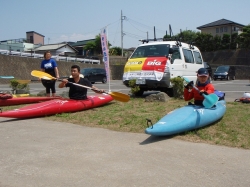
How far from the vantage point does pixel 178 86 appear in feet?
31.0

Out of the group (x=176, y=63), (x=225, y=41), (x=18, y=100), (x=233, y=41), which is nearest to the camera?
(x=18, y=100)

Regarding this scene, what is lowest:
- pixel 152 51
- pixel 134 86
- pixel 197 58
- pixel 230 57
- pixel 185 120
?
pixel 185 120

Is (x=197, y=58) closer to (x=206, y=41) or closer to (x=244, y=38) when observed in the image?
(x=244, y=38)

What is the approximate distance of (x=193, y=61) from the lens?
11.5m

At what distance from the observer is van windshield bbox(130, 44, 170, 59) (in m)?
9.95

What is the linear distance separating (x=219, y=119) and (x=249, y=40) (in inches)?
1531

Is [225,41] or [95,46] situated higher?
[95,46]

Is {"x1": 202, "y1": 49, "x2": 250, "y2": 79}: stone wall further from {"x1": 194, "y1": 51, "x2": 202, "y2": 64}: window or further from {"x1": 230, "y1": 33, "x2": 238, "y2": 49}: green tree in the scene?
{"x1": 194, "y1": 51, "x2": 202, "y2": 64}: window

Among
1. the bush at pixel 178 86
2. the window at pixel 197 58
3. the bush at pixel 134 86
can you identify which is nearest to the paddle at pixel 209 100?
the bush at pixel 178 86

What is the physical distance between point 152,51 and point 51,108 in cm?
460

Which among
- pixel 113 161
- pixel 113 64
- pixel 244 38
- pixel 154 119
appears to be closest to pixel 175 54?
pixel 154 119

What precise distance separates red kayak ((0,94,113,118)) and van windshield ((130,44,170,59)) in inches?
125

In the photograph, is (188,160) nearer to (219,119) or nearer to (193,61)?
(219,119)

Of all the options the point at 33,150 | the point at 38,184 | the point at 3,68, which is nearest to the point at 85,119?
the point at 33,150
